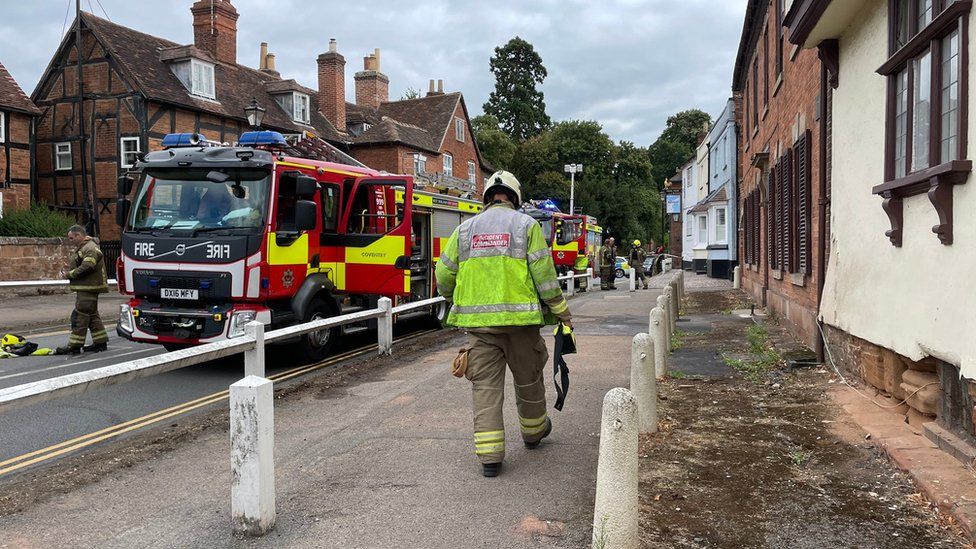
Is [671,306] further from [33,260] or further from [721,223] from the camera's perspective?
[721,223]

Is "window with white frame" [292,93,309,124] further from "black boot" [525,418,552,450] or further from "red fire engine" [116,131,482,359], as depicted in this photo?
"black boot" [525,418,552,450]

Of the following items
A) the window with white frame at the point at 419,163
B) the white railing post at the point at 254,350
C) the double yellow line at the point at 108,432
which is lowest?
the double yellow line at the point at 108,432

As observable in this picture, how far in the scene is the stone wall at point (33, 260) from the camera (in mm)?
18812

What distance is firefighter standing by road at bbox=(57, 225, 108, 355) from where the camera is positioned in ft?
32.2

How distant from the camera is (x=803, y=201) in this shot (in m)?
10.1

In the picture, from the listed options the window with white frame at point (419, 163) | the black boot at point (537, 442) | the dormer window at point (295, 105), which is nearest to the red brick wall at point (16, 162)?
the dormer window at point (295, 105)

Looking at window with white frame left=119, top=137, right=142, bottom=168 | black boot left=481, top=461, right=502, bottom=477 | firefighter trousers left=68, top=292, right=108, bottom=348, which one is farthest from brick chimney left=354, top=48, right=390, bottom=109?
black boot left=481, top=461, right=502, bottom=477

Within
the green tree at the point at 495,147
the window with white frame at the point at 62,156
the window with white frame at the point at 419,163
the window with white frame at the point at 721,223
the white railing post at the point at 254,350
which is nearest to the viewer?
the white railing post at the point at 254,350

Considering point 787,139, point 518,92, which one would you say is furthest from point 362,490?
point 518,92

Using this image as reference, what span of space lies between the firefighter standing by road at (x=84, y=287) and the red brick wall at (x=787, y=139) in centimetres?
935

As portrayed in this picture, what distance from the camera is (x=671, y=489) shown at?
435cm

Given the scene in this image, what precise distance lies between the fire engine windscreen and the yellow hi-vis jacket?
4.36 meters

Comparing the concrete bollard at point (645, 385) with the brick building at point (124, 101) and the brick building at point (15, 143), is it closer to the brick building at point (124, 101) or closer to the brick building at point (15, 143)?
the brick building at point (124, 101)

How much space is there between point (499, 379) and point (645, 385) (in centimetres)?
128
